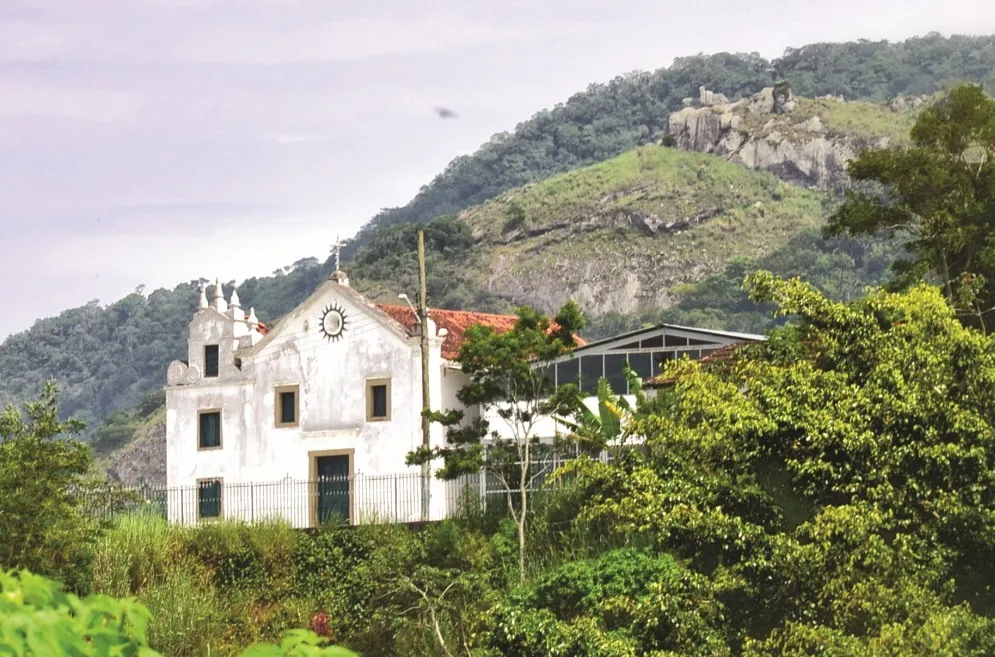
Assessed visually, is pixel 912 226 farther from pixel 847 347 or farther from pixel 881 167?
pixel 847 347

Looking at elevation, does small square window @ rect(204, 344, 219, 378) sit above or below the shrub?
above

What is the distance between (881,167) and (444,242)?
4615 inches

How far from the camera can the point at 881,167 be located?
37.3 m

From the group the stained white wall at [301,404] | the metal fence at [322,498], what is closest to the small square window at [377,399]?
the stained white wall at [301,404]

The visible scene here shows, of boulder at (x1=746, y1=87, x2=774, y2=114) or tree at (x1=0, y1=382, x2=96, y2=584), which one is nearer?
tree at (x1=0, y1=382, x2=96, y2=584)

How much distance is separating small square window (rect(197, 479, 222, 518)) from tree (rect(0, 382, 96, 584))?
985 centimetres

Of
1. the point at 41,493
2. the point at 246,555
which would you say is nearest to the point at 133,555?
the point at 246,555

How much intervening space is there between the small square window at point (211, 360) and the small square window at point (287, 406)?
8.28ft

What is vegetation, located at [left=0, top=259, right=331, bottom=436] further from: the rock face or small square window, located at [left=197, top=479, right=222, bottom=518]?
small square window, located at [left=197, top=479, right=222, bottom=518]

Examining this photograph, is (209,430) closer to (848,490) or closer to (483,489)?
(483,489)

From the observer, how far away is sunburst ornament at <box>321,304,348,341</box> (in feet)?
154

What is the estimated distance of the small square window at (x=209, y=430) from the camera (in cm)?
4756

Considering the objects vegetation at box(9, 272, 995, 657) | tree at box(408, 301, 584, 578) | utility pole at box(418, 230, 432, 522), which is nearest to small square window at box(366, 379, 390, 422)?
utility pole at box(418, 230, 432, 522)

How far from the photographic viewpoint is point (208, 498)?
46.4 m
